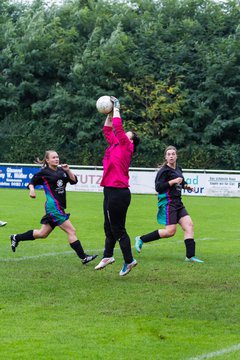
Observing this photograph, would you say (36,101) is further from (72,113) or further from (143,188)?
(143,188)

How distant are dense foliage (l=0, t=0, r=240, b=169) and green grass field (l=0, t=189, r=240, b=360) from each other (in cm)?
3018

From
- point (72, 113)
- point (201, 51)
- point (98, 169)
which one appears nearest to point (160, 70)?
point (201, 51)

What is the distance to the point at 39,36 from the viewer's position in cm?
4875

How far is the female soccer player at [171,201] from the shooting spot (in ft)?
40.9

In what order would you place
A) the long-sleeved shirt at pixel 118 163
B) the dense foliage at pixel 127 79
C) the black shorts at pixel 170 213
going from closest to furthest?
the long-sleeved shirt at pixel 118 163
the black shorts at pixel 170 213
the dense foliage at pixel 127 79

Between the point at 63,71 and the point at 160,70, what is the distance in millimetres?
5962

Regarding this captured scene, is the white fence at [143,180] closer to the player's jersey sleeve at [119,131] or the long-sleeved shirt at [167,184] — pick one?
the long-sleeved shirt at [167,184]

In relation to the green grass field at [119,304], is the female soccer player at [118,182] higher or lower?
higher

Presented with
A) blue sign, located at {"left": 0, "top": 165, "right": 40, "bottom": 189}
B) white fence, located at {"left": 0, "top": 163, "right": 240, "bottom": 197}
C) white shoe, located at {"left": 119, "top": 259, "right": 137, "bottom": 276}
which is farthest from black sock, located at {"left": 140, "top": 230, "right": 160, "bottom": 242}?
blue sign, located at {"left": 0, "top": 165, "right": 40, "bottom": 189}

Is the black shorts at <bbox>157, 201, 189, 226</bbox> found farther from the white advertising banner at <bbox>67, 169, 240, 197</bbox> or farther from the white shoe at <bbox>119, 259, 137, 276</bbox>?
the white advertising banner at <bbox>67, 169, 240, 197</bbox>

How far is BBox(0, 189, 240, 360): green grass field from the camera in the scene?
684cm

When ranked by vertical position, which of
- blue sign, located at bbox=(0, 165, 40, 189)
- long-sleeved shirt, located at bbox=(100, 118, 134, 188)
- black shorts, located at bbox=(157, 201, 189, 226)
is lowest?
blue sign, located at bbox=(0, 165, 40, 189)

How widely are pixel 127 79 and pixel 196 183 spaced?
54.2ft

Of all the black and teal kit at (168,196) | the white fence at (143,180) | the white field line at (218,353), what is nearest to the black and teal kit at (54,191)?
the black and teal kit at (168,196)
